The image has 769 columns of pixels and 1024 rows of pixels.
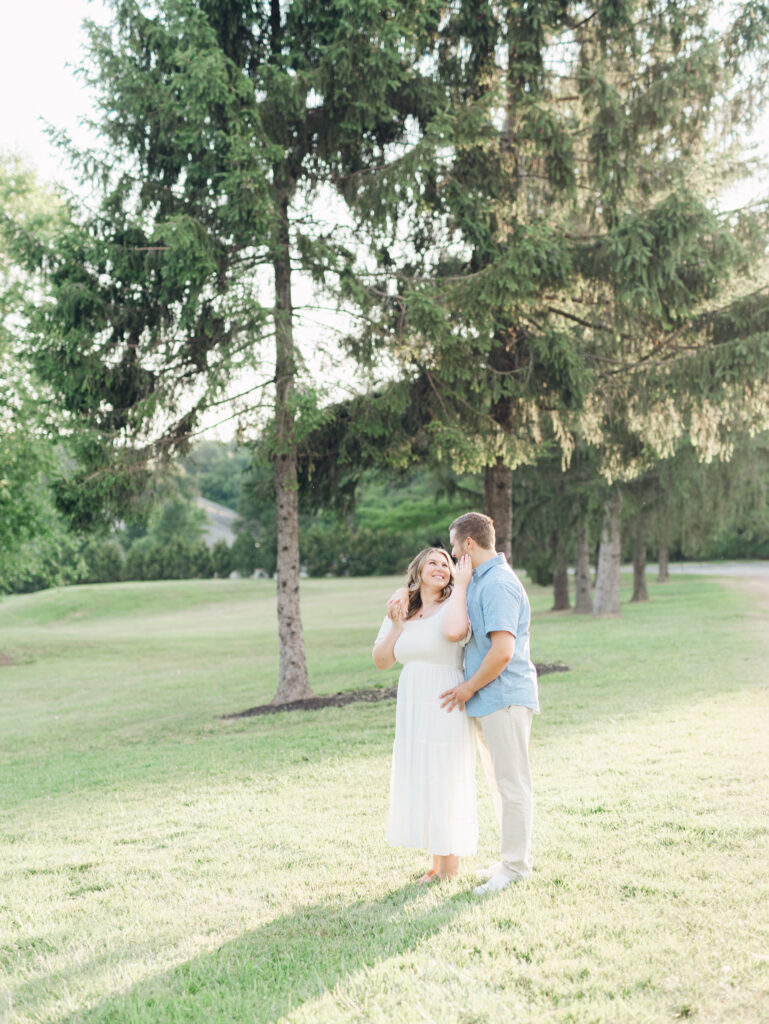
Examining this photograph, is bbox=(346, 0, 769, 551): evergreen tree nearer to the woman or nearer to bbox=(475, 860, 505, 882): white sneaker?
the woman

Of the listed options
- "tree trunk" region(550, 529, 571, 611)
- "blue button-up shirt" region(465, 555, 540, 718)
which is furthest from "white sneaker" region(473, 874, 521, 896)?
"tree trunk" region(550, 529, 571, 611)

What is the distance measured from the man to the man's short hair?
0.44 ft

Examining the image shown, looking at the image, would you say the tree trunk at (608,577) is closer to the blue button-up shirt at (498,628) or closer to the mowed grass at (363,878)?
the mowed grass at (363,878)

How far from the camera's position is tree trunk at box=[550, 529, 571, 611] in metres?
25.9

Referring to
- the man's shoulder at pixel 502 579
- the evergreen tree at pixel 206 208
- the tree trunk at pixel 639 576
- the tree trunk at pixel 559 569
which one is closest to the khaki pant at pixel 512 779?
the man's shoulder at pixel 502 579

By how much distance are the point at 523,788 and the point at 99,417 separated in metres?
8.74

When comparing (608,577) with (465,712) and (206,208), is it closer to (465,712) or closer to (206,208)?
(206,208)

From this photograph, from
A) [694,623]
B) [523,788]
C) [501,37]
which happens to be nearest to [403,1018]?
[523,788]

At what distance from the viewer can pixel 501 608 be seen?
174 inches

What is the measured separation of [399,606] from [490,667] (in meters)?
0.62

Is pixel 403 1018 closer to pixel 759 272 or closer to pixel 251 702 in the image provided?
pixel 251 702

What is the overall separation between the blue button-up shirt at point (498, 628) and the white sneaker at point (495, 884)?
2.81 ft

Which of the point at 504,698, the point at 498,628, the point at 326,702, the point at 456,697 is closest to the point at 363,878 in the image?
the point at 456,697

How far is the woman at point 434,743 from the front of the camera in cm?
A: 451
